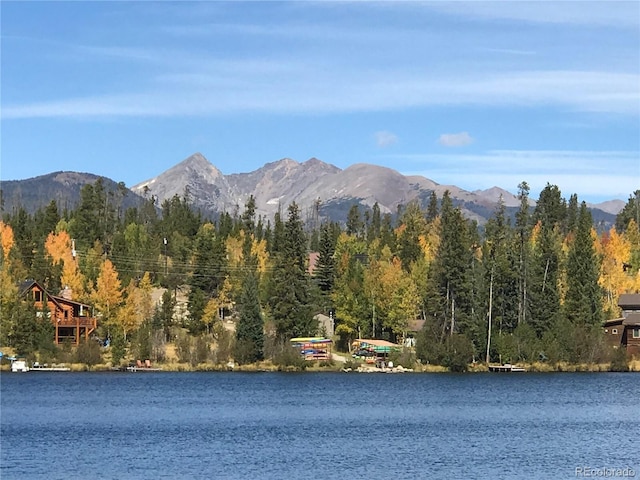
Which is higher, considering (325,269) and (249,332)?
(325,269)

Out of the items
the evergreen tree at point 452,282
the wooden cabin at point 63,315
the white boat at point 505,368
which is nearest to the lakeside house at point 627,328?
the white boat at point 505,368

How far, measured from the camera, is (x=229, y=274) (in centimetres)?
14350

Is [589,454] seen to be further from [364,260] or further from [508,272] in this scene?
[364,260]

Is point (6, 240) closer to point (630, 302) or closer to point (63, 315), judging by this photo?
point (63, 315)

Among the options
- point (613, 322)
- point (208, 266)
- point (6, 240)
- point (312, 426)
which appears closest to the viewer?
point (312, 426)

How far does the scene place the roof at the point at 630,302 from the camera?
407 feet

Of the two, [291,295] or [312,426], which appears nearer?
[312,426]

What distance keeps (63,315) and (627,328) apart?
209 ft

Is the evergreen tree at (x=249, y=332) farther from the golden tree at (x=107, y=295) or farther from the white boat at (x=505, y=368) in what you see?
the white boat at (x=505, y=368)

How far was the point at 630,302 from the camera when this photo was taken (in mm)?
124812

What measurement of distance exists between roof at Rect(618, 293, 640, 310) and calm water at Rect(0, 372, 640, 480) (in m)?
27.9

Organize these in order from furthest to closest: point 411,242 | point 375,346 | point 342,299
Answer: point 411,242, point 342,299, point 375,346

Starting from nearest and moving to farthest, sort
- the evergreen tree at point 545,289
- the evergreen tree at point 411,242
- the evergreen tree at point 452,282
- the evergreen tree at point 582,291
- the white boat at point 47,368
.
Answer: the white boat at point 47,368
the evergreen tree at point 452,282
the evergreen tree at point 545,289
the evergreen tree at point 582,291
the evergreen tree at point 411,242

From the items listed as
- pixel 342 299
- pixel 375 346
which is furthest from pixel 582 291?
pixel 342 299
